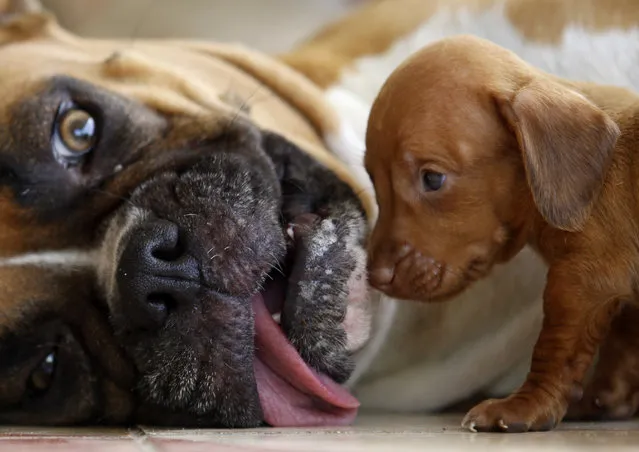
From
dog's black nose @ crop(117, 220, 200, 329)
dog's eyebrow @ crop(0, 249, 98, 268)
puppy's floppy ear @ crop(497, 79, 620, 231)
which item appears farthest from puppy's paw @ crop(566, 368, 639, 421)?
dog's eyebrow @ crop(0, 249, 98, 268)

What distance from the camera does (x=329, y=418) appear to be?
1337mm

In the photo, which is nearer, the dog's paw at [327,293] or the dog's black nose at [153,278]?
the dog's black nose at [153,278]

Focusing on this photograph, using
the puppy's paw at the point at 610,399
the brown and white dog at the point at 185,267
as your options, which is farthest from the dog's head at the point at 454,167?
the puppy's paw at the point at 610,399

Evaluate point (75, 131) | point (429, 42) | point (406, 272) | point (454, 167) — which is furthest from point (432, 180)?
point (429, 42)

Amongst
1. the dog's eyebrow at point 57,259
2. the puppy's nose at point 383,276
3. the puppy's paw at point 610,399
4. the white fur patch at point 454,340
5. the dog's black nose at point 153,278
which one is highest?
the dog's black nose at point 153,278

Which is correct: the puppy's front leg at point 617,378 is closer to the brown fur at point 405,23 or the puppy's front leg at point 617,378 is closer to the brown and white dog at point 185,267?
the brown and white dog at point 185,267

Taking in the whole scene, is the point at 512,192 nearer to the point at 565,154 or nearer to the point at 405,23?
the point at 565,154

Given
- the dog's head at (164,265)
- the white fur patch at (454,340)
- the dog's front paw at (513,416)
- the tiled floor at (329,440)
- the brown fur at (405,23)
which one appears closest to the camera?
the tiled floor at (329,440)

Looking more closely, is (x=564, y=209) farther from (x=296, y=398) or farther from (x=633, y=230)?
(x=296, y=398)

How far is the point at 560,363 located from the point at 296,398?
39cm

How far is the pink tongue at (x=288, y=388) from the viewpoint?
51.4 inches

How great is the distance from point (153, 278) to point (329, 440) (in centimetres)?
36

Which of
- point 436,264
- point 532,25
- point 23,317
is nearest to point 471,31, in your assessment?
point 532,25

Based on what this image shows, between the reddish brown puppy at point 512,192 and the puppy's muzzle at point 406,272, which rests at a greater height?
the reddish brown puppy at point 512,192
